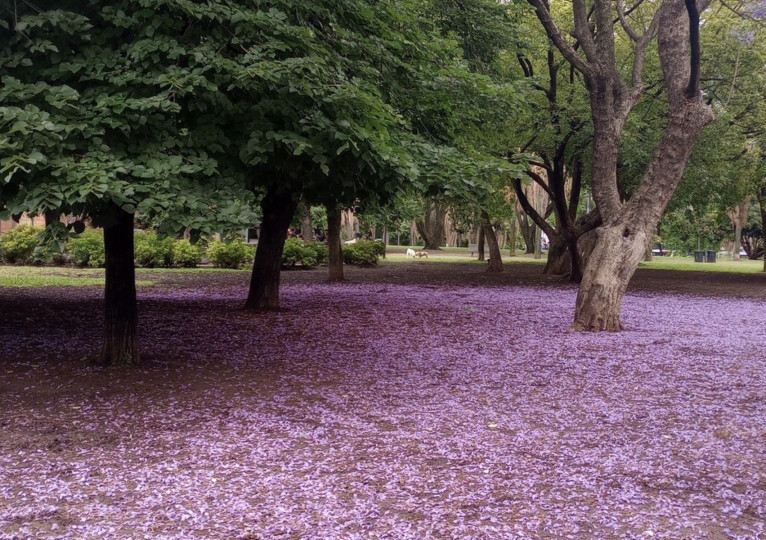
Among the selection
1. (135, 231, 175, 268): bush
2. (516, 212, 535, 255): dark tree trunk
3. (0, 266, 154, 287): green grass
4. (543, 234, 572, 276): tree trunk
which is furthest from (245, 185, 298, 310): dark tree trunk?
(516, 212, 535, 255): dark tree trunk

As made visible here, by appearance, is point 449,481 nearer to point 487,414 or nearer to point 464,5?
point 487,414

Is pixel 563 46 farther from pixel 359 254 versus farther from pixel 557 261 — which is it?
pixel 359 254

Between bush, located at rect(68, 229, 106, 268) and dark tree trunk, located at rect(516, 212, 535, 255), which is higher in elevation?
dark tree trunk, located at rect(516, 212, 535, 255)

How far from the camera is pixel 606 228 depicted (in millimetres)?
10680

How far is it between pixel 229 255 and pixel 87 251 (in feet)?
16.3

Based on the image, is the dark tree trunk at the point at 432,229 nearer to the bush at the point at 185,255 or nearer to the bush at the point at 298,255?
the bush at the point at 298,255

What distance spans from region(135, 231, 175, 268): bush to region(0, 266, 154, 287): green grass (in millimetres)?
1637

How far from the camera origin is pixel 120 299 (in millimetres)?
7121

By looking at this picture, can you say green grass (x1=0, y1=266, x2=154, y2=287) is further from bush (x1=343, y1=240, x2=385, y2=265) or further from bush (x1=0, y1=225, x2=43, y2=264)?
bush (x1=343, y1=240, x2=385, y2=265)

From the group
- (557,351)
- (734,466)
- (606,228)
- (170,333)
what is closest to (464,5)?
(606,228)

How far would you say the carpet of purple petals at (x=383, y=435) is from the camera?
3.74 metres

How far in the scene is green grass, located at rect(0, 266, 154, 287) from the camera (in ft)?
56.1

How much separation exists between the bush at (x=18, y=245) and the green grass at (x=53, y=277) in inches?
49.9

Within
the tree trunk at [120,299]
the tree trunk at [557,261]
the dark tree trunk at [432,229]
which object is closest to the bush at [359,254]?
the tree trunk at [557,261]
